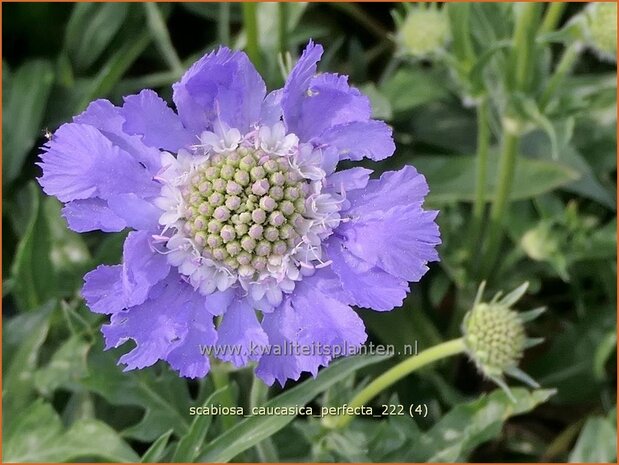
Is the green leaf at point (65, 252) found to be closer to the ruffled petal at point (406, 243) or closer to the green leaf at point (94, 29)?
the green leaf at point (94, 29)

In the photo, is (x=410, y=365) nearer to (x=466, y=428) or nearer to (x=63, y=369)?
(x=466, y=428)

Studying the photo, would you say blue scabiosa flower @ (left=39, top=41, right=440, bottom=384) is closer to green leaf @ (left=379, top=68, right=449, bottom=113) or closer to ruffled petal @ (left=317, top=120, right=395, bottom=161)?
ruffled petal @ (left=317, top=120, right=395, bottom=161)

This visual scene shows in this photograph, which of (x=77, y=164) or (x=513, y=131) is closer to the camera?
(x=77, y=164)

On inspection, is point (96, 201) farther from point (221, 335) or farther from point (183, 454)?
point (183, 454)

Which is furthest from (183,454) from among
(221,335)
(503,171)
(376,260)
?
(503,171)

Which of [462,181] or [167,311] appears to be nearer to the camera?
[167,311]

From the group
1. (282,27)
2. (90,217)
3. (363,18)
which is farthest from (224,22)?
(90,217)

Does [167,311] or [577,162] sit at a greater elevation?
[167,311]
